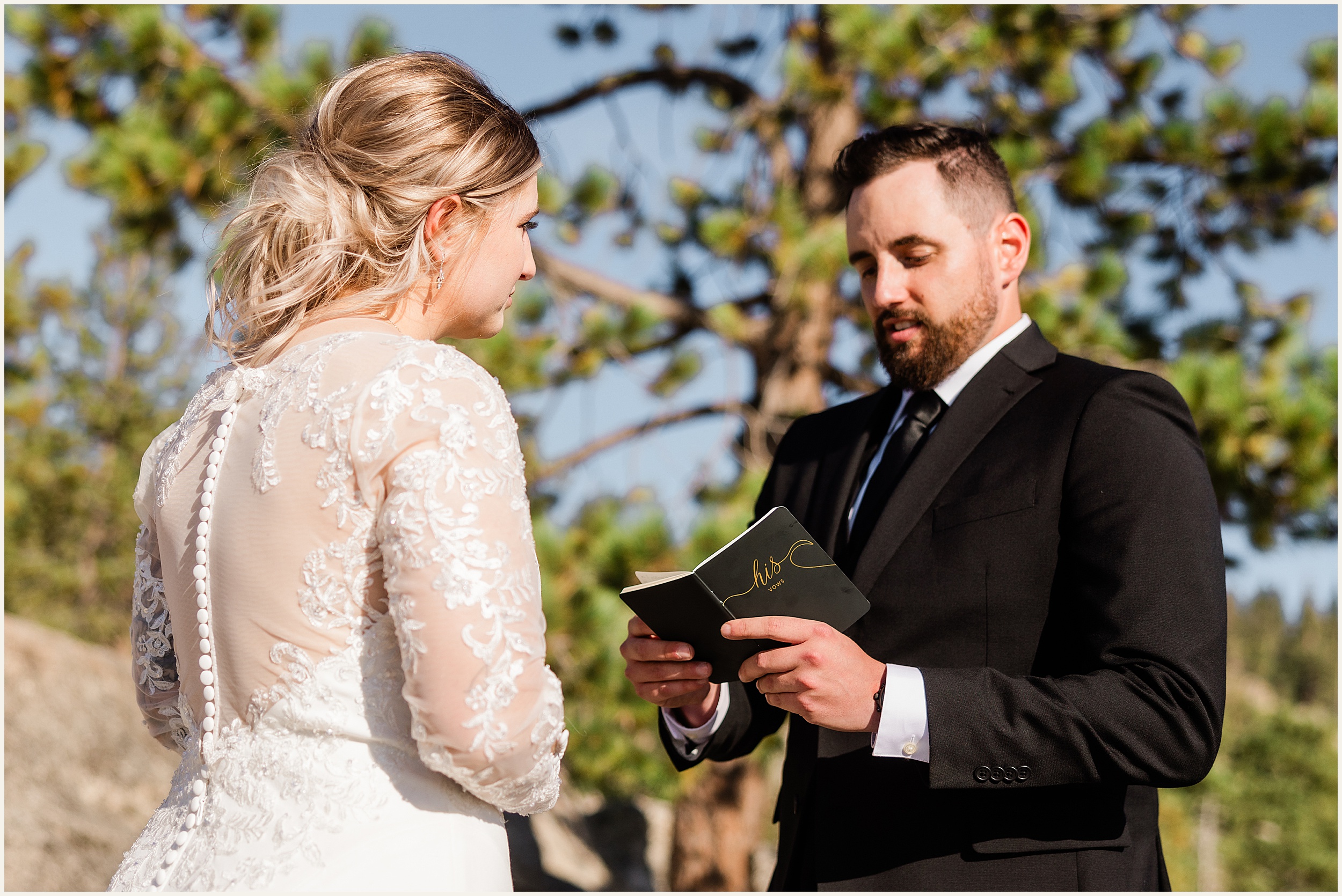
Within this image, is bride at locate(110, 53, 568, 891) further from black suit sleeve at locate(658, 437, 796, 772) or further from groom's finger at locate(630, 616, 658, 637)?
black suit sleeve at locate(658, 437, 796, 772)

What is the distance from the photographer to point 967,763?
193cm

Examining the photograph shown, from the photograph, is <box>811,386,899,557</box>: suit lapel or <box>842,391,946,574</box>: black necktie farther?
<box>811,386,899,557</box>: suit lapel

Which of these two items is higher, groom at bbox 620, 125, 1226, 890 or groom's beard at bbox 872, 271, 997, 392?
groom's beard at bbox 872, 271, 997, 392

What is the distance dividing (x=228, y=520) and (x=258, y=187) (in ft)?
2.04

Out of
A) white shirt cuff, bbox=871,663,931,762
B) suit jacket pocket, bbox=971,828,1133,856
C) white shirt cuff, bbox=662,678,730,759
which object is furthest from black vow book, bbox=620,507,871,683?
white shirt cuff, bbox=662,678,730,759

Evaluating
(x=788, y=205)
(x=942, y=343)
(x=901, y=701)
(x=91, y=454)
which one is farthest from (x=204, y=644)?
(x=91, y=454)

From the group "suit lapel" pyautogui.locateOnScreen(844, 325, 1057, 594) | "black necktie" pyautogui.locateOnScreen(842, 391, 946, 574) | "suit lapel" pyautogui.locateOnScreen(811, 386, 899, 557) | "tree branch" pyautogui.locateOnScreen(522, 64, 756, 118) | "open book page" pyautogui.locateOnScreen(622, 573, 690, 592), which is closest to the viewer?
"open book page" pyautogui.locateOnScreen(622, 573, 690, 592)

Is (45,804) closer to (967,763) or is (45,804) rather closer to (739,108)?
(967,763)

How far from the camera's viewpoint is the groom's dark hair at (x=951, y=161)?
2709 millimetres

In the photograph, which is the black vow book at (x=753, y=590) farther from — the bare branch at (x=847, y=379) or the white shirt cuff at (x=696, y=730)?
the bare branch at (x=847, y=379)

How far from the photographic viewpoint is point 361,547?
1.50m

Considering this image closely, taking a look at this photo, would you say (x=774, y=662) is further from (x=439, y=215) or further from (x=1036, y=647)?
(x=439, y=215)

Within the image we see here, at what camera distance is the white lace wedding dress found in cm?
145

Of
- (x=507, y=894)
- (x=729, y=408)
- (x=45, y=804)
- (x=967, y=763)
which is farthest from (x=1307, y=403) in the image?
(x=45, y=804)
